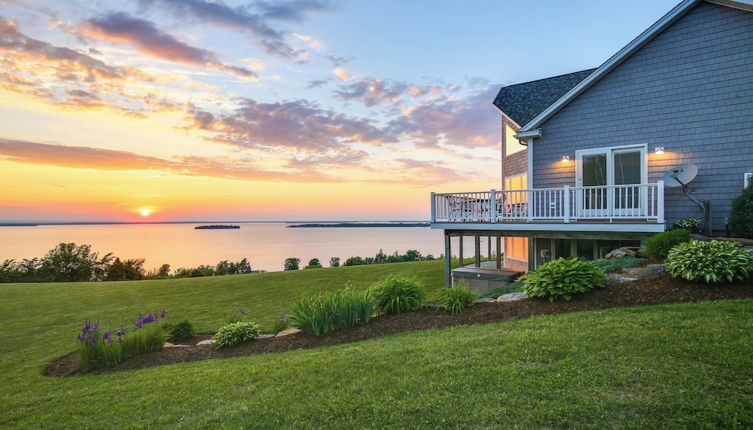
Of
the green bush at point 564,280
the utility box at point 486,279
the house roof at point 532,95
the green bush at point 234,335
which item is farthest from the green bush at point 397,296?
the house roof at point 532,95

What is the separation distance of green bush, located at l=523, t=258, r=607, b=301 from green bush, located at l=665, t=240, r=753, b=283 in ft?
3.55

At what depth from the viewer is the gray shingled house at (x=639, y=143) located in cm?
910

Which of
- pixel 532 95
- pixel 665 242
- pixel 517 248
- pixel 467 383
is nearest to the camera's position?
pixel 467 383

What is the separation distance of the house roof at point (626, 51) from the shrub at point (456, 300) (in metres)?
7.29

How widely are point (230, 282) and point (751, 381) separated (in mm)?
14674

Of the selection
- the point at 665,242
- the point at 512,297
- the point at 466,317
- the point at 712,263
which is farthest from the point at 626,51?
the point at 466,317

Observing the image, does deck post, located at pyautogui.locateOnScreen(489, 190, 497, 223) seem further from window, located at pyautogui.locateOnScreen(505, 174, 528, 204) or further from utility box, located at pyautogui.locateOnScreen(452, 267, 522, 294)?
window, located at pyautogui.locateOnScreen(505, 174, 528, 204)

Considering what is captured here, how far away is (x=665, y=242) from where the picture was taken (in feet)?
24.4

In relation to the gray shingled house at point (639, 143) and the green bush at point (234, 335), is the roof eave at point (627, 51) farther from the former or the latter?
the green bush at point (234, 335)

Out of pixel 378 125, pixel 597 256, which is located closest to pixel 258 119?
pixel 378 125

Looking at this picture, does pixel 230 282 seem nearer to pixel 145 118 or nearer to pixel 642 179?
pixel 145 118

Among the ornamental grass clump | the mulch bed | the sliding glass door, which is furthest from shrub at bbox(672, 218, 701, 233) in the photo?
the ornamental grass clump

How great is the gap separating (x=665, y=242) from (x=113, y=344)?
33.4ft

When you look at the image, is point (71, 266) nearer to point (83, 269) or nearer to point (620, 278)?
point (83, 269)
